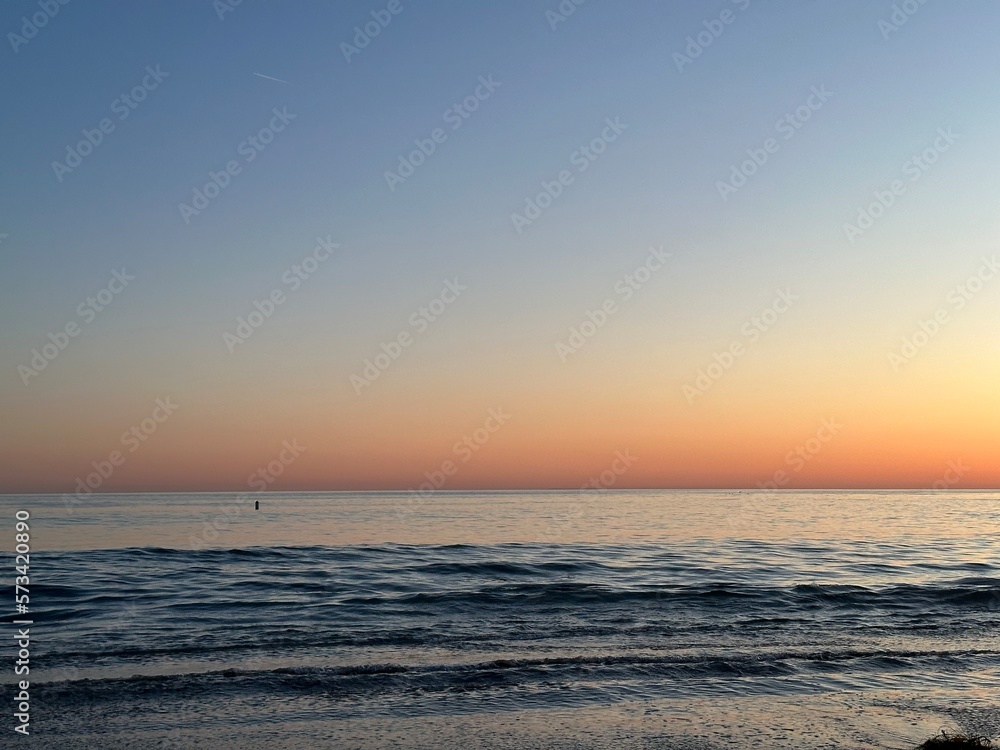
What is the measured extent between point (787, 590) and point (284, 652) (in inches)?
761

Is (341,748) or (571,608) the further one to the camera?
(571,608)

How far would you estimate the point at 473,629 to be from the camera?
21.2 metres

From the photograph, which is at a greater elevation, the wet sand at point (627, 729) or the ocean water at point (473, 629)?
the wet sand at point (627, 729)

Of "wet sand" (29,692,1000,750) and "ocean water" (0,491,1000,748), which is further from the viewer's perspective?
"ocean water" (0,491,1000,748)

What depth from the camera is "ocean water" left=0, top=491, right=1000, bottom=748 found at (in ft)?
44.7

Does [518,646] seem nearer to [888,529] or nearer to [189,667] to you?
[189,667]

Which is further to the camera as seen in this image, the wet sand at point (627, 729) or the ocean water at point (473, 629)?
the ocean water at point (473, 629)

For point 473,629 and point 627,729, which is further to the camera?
point 473,629

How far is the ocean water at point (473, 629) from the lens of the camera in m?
13.6

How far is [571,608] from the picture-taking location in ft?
82.2

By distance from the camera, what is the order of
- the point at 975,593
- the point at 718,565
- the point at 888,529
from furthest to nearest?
the point at 888,529 → the point at 718,565 → the point at 975,593

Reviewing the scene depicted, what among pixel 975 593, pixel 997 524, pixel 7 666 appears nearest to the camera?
pixel 7 666

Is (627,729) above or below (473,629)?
above

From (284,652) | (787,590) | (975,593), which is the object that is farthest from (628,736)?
(975,593)
